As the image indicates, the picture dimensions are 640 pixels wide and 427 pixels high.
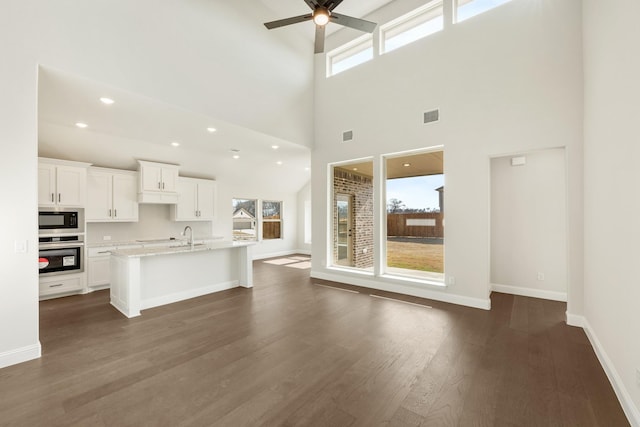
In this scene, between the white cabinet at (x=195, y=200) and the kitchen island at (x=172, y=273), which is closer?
the kitchen island at (x=172, y=273)

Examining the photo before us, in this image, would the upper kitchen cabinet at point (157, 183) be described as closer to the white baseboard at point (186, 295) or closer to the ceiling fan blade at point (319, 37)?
the white baseboard at point (186, 295)

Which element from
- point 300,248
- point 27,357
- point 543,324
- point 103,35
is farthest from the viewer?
point 300,248

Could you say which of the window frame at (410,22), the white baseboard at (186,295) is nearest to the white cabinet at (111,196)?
the white baseboard at (186,295)

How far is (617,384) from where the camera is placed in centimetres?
212

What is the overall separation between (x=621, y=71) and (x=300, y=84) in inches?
189

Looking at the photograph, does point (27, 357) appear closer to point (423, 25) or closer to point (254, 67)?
→ point (254, 67)

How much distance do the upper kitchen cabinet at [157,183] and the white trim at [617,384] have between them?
716cm

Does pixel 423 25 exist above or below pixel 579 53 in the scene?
above

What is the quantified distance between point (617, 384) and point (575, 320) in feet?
5.18

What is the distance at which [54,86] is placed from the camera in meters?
3.28

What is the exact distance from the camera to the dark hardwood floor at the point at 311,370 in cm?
190

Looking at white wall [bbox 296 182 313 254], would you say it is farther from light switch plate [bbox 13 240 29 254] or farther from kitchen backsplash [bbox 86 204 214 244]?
light switch plate [bbox 13 240 29 254]

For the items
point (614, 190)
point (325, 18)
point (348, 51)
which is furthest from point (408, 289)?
point (348, 51)

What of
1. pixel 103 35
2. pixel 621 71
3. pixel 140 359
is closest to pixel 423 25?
pixel 621 71
